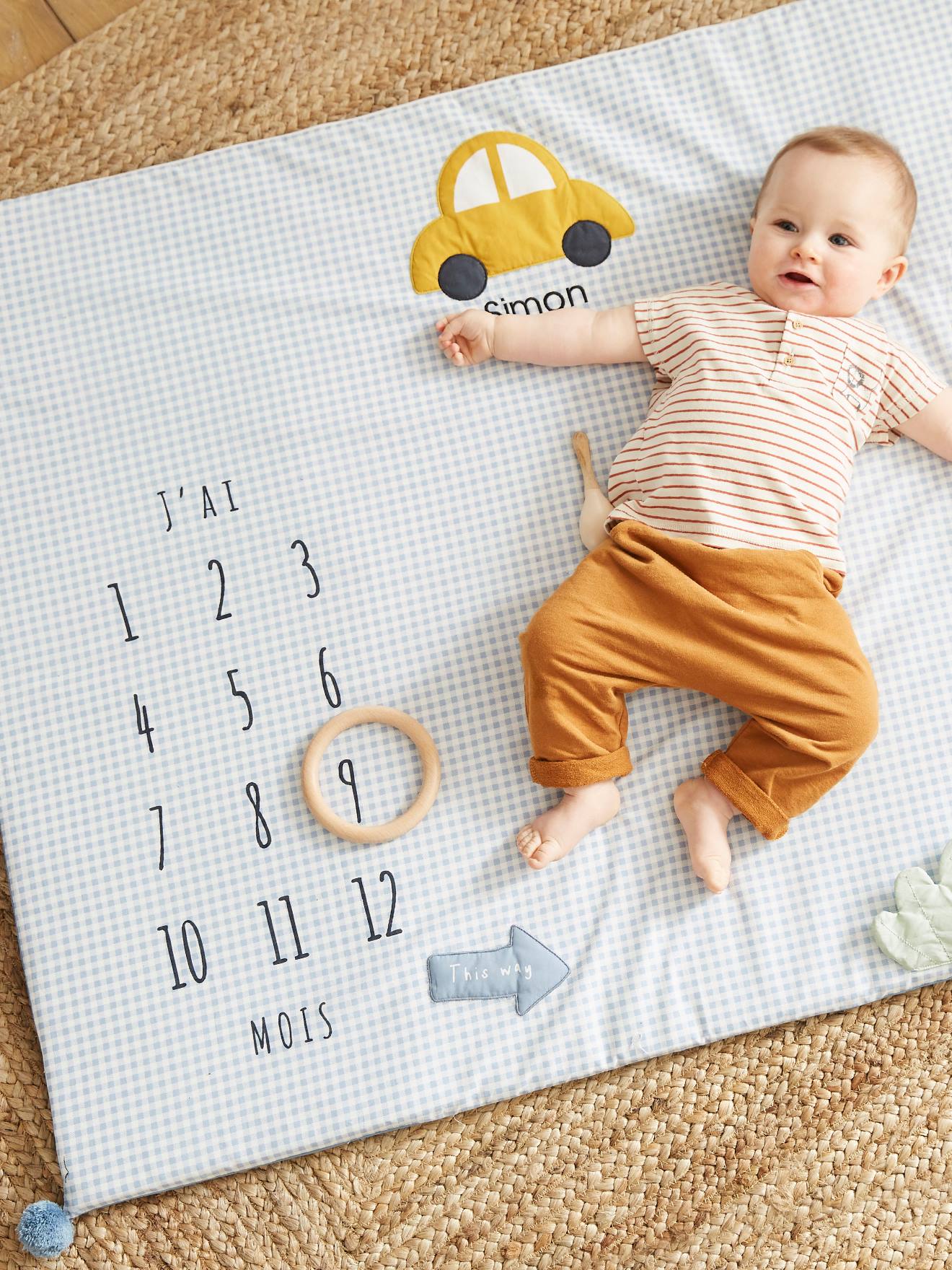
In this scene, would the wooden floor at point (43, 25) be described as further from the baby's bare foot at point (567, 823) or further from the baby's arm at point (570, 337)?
the baby's bare foot at point (567, 823)

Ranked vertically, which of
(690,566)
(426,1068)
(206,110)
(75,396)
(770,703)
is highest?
(206,110)

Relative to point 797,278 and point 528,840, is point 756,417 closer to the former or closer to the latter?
point 797,278

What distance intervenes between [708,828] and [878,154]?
732 millimetres

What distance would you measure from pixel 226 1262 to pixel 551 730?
65 cm

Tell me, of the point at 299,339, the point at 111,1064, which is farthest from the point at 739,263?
the point at 111,1064

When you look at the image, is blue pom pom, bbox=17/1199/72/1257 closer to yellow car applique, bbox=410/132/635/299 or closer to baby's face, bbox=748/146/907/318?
yellow car applique, bbox=410/132/635/299

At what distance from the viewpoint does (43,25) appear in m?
1.29

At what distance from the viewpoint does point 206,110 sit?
124cm

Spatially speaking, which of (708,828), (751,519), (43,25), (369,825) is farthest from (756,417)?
(43,25)

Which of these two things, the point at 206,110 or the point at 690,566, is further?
the point at 206,110

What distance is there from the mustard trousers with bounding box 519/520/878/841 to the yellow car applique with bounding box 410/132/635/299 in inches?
13.8

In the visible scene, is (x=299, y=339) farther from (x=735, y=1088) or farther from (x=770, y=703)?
(x=735, y=1088)

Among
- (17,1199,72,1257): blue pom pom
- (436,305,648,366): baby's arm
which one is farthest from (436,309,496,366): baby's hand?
(17,1199,72,1257): blue pom pom

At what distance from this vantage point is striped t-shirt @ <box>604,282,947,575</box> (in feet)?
3.45
